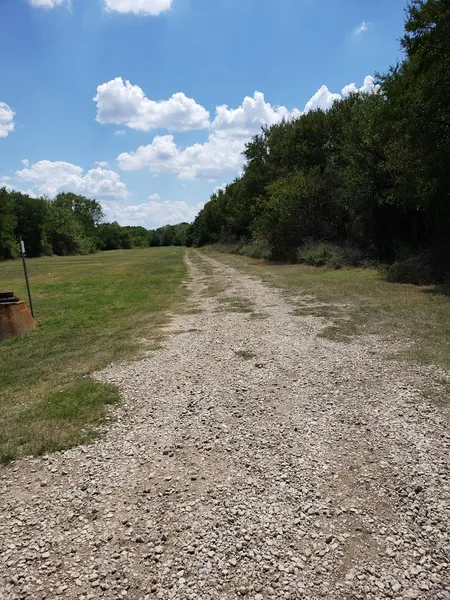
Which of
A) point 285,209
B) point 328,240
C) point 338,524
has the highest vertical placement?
point 285,209

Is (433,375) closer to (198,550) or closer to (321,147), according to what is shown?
(198,550)

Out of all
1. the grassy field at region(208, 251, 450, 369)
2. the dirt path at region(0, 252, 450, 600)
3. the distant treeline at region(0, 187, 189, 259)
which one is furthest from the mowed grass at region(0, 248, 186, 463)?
the distant treeline at region(0, 187, 189, 259)

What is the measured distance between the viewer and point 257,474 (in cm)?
381

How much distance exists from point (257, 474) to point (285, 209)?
1040 inches

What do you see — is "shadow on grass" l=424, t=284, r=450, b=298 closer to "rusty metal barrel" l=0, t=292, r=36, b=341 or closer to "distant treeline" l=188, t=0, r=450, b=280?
"distant treeline" l=188, t=0, r=450, b=280

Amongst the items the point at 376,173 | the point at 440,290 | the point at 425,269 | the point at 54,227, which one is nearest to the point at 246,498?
the point at 440,290

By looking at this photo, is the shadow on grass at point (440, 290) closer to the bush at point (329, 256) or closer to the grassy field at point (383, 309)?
the grassy field at point (383, 309)

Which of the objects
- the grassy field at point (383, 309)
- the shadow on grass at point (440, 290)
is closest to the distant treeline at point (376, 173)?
the shadow on grass at point (440, 290)

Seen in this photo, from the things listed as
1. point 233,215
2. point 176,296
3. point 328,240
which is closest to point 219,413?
point 176,296

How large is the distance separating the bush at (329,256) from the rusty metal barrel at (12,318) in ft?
53.9

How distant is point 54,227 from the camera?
276ft

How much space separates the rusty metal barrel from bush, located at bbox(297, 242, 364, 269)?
53.9 ft

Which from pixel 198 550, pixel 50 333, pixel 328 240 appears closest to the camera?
pixel 198 550

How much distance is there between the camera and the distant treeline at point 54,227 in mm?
65000
